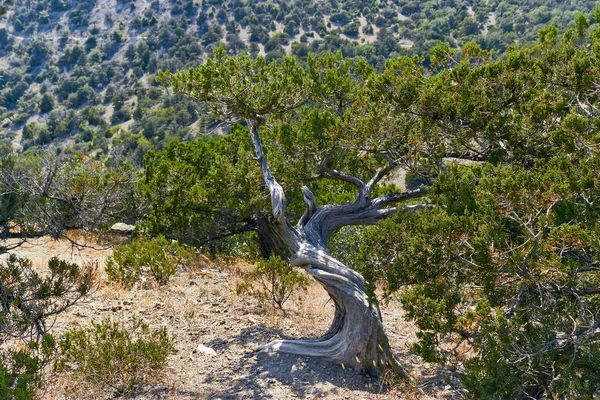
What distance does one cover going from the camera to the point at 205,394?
5.82 meters

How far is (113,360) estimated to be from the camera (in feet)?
19.2

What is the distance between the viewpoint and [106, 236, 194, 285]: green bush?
882 centimetres

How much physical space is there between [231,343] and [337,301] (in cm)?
164

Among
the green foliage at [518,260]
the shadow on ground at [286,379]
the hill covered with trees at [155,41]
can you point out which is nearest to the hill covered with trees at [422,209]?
the green foliage at [518,260]

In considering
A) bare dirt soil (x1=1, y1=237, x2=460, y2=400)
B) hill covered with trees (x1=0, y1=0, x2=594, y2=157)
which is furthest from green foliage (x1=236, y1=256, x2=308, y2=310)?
hill covered with trees (x1=0, y1=0, x2=594, y2=157)

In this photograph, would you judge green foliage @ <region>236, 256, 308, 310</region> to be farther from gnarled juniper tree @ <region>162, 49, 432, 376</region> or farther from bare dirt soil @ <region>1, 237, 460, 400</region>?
gnarled juniper tree @ <region>162, 49, 432, 376</region>

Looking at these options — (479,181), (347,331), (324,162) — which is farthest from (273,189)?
(479,181)

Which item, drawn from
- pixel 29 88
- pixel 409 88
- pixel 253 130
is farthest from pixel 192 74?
pixel 29 88

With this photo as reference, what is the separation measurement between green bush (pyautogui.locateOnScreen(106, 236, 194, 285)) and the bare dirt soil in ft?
0.69

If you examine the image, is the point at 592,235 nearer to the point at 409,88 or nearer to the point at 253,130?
the point at 409,88

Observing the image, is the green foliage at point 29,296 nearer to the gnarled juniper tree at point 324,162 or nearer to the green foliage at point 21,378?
the green foliage at point 21,378

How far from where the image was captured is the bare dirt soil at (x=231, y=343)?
232 inches

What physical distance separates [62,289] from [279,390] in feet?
8.64

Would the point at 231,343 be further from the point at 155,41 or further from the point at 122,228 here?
the point at 155,41
